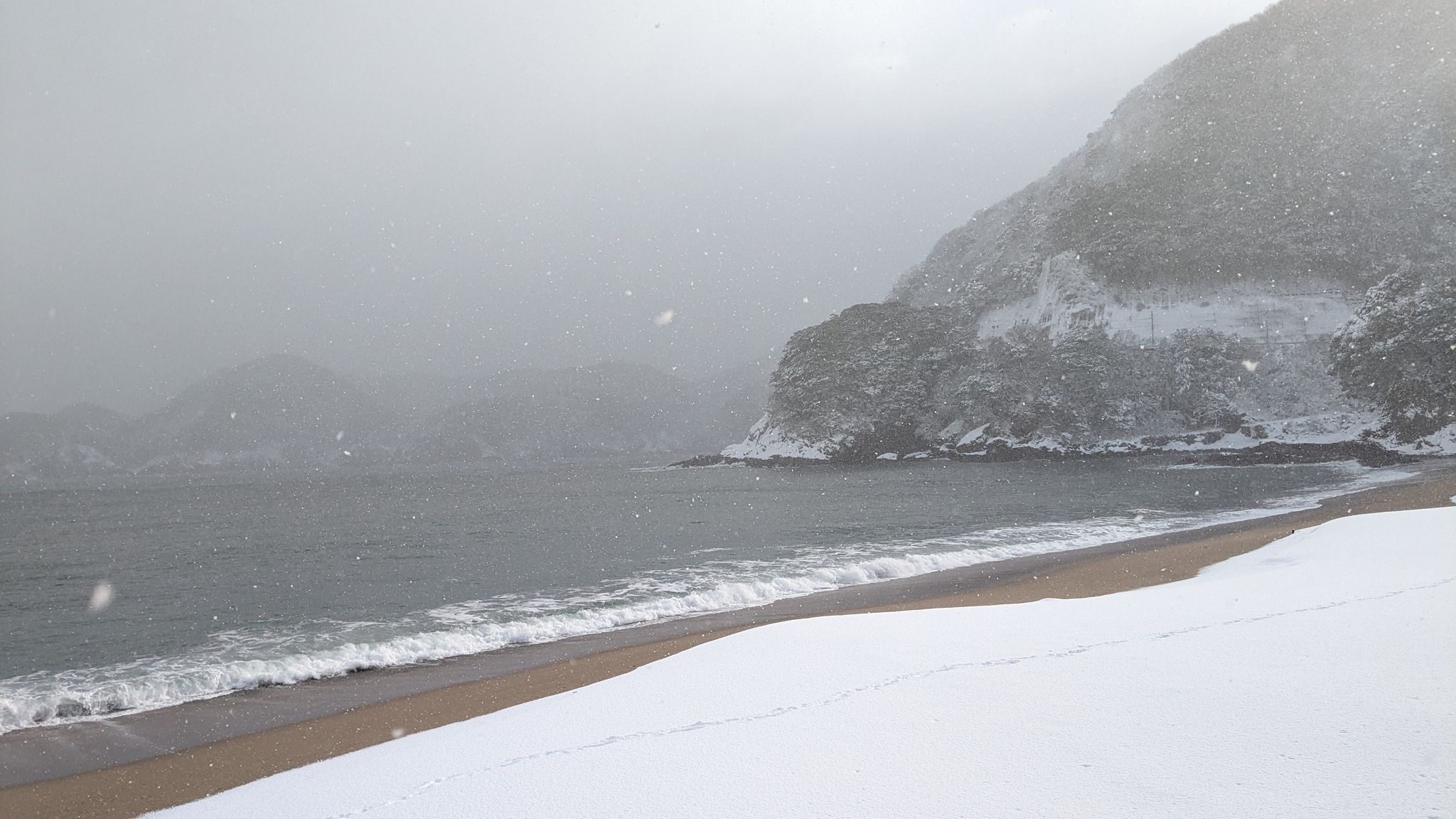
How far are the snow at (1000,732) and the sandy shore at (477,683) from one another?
70.8 inches

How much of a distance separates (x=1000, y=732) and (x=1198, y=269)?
94159mm

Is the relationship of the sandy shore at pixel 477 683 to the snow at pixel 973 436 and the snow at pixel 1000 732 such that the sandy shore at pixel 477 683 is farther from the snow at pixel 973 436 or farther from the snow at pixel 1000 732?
the snow at pixel 973 436

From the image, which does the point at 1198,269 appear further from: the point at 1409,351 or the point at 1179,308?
Answer: the point at 1409,351

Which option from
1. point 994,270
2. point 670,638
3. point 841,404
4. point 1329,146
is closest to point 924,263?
point 994,270

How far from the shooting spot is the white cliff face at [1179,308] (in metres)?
74.9

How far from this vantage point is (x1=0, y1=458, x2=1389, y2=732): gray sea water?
11758mm

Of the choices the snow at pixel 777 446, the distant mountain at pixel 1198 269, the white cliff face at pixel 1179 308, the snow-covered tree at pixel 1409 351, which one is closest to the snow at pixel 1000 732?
the snow-covered tree at pixel 1409 351

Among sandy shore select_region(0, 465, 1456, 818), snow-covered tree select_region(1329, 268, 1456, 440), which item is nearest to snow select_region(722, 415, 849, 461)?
snow-covered tree select_region(1329, 268, 1456, 440)

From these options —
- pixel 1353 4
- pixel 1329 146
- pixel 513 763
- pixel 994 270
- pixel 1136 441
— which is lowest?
pixel 1136 441

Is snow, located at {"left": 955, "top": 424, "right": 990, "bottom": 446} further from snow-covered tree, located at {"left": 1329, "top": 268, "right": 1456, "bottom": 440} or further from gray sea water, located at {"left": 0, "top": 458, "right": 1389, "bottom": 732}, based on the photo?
snow-covered tree, located at {"left": 1329, "top": 268, "right": 1456, "bottom": 440}

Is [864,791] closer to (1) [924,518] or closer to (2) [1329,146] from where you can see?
(1) [924,518]

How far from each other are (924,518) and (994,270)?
8485 cm

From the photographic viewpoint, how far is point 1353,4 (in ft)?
298

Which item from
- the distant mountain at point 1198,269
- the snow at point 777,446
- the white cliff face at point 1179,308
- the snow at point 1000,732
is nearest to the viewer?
the snow at point 1000,732
